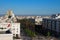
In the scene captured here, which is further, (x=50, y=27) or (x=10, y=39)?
(x=50, y=27)

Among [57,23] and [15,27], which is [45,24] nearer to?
[57,23]

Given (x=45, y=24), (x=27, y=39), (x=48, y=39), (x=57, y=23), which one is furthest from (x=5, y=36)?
(x=45, y=24)

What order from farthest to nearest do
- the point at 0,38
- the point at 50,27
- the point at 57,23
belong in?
1. the point at 50,27
2. the point at 57,23
3. the point at 0,38

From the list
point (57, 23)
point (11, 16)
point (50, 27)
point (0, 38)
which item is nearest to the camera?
point (0, 38)

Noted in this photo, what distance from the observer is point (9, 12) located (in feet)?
71.7

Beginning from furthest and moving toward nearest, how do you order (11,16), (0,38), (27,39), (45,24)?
(45,24) < (11,16) < (27,39) < (0,38)

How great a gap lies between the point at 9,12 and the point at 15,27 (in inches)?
208

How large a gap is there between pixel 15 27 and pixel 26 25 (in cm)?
1018

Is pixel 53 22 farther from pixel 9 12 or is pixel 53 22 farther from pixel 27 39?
pixel 27 39

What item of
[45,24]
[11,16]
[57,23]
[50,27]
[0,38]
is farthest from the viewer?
[45,24]

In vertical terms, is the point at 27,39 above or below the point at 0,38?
below

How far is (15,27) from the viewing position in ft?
55.1

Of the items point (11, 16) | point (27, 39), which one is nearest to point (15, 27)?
point (27, 39)

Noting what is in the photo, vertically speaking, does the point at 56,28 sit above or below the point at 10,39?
below
